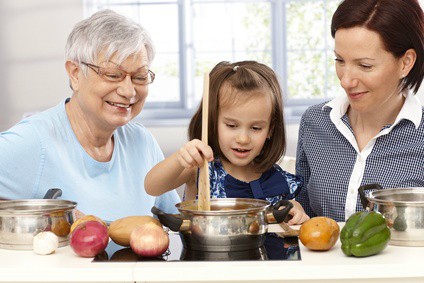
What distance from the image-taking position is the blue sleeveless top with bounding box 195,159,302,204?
85.0 inches

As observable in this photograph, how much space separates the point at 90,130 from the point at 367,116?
0.86m

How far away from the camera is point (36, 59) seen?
A: 5.54 m

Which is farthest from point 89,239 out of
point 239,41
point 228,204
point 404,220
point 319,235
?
point 239,41

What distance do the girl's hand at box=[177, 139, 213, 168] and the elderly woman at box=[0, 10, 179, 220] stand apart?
579 millimetres

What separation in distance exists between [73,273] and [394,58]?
46.0 inches

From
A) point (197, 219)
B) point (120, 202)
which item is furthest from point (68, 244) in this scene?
point (120, 202)

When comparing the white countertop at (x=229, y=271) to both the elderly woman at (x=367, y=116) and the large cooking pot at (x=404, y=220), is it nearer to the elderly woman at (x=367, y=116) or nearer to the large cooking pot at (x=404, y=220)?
the large cooking pot at (x=404, y=220)

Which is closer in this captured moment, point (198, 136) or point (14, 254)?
point (14, 254)

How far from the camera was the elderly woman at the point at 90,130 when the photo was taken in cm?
205

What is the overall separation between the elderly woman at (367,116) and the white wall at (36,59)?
3.24 m

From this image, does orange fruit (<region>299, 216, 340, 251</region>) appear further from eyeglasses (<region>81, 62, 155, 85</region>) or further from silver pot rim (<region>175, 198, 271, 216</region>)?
eyeglasses (<region>81, 62, 155, 85</region>)

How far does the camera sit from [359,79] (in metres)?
2.01

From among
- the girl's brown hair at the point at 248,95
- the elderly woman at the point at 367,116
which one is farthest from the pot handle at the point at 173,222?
the elderly woman at the point at 367,116

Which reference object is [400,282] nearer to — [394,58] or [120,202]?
[394,58]
